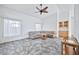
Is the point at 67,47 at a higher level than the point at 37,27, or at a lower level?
lower

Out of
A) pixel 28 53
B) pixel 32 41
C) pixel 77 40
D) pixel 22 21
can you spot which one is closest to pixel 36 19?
pixel 22 21

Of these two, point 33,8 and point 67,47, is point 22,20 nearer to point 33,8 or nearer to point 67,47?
point 33,8

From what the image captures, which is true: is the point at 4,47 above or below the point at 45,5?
below

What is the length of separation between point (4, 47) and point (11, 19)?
0.39 meters

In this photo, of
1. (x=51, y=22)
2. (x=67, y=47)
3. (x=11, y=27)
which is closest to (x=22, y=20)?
(x=11, y=27)

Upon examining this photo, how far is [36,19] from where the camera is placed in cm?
147

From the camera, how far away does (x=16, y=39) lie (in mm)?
1436

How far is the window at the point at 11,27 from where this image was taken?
1.43m

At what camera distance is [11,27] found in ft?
4.75

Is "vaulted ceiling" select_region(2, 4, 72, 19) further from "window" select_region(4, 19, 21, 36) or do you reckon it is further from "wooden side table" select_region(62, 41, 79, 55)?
"wooden side table" select_region(62, 41, 79, 55)

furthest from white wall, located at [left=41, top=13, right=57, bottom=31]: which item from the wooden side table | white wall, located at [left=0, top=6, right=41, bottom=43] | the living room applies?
the wooden side table
